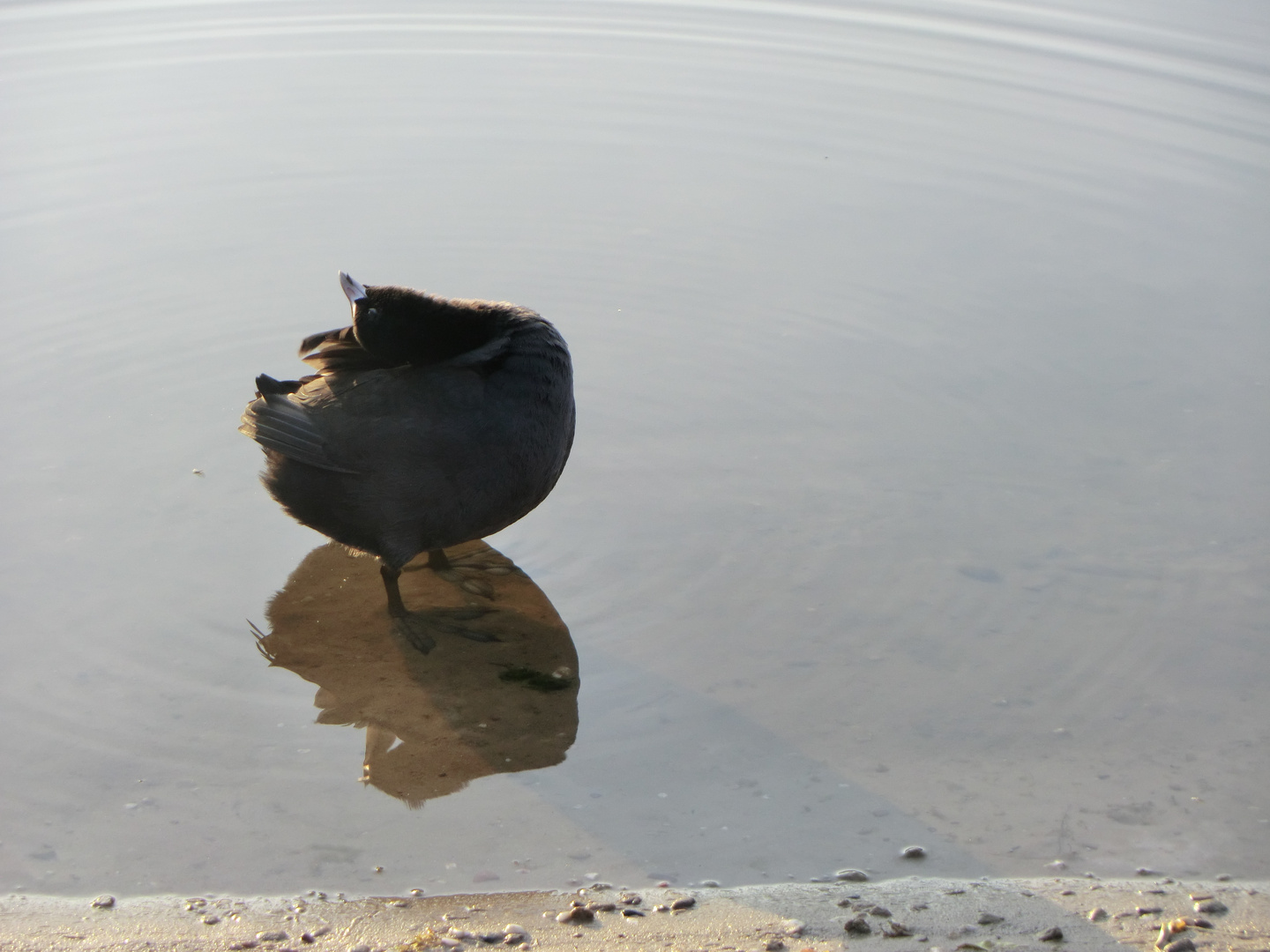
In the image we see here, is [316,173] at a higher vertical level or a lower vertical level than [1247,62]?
lower

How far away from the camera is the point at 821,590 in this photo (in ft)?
15.5

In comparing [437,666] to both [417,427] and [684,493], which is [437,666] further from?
[684,493]

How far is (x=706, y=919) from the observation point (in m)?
3.21

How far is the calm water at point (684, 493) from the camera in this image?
369 cm

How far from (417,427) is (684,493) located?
142cm

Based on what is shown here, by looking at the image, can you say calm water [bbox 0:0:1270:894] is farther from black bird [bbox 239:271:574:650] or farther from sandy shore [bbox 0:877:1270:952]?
black bird [bbox 239:271:574:650]

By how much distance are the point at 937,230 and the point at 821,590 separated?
3972mm

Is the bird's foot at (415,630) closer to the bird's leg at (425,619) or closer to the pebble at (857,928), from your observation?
the bird's leg at (425,619)

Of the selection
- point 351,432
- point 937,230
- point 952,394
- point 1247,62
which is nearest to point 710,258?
point 937,230

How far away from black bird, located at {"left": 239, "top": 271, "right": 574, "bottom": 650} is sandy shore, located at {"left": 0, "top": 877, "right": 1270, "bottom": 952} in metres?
1.42

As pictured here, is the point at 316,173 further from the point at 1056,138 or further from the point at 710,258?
the point at 1056,138

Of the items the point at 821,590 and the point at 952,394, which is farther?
the point at 952,394

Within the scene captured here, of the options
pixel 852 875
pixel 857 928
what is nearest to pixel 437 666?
pixel 852 875

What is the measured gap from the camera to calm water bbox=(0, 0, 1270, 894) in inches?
145
